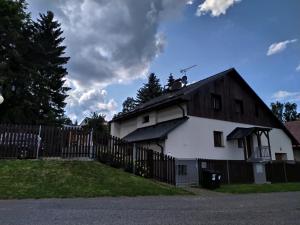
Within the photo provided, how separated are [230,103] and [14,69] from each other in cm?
2327

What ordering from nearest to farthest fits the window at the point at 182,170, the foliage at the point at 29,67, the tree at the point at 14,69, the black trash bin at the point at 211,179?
the black trash bin at the point at 211,179 → the window at the point at 182,170 → the tree at the point at 14,69 → the foliage at the point at 29,67

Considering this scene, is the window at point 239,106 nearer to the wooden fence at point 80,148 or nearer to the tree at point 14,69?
the wooden fence at point 80,148

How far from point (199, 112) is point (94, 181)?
40.3 ft

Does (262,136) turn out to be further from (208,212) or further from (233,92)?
(208,212)

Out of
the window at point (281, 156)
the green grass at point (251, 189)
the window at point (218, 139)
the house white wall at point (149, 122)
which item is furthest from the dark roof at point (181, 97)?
the green grass at point (251, 189)

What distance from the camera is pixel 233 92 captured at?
25.7 meters

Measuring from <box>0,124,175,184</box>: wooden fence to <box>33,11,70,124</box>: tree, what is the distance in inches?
803

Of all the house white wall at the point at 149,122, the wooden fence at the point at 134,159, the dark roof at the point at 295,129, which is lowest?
the wooden fence at the point at 134,159

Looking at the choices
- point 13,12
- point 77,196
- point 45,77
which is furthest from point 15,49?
point 77,196

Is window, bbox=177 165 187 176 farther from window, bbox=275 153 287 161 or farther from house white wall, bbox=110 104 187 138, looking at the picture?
window, bbox=275 153 287 161

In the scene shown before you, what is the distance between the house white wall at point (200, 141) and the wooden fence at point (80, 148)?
367cm

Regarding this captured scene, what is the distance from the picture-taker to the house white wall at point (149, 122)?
22144 mm

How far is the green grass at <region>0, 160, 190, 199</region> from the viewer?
32.4 feet

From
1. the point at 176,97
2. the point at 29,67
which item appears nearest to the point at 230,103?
the point at 176,97
